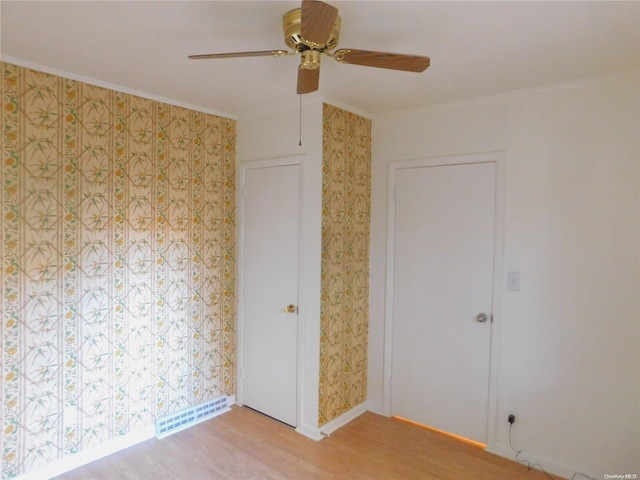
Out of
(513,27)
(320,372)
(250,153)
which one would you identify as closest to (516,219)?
(513,27)

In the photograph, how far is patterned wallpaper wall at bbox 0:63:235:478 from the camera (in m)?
2.20

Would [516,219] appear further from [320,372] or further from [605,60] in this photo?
[320,372]

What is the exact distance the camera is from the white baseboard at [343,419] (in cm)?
289

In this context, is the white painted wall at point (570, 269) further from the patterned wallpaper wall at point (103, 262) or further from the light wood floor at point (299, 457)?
the patterned wallpaper wall at point (103, 262)

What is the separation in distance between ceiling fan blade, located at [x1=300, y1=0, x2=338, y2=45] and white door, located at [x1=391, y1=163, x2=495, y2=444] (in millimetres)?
1750

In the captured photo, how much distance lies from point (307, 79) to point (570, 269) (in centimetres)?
192

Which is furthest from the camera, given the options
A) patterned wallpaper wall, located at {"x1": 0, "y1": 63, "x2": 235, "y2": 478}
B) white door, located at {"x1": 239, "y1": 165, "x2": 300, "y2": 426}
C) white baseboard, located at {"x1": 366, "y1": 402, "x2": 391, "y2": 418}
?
white baseboard, located at {"x1": 366, "y1": 402, "x2": 391, "y2": 418}

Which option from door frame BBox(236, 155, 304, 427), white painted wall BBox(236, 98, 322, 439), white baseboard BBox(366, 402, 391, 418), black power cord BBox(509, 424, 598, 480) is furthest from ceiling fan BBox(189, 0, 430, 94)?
white baseboard BBox(366, 402, 391, 418)

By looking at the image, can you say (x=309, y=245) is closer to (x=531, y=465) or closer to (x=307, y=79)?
(x=307, y=79)

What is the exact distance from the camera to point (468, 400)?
9.19 feet

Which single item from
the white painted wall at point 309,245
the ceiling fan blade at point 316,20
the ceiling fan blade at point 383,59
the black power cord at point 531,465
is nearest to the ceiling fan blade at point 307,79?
the ceiling fan blade at point 383,59

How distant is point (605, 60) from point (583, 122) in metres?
0.39

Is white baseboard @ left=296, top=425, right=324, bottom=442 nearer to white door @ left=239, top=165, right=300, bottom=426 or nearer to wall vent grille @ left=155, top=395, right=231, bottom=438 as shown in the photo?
white door @ left=239, top=165, right=300, bottom=426

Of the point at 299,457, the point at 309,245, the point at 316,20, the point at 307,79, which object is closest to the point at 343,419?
the point at 299,457
